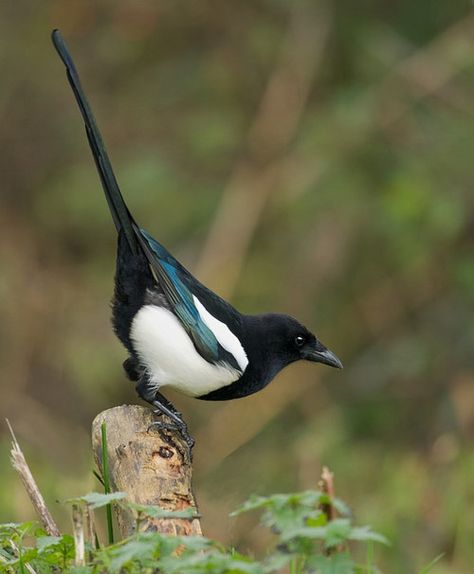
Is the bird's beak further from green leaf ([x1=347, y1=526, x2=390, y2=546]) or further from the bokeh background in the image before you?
green leaf ([x1=347, y1=526, x2=390, y2=546])

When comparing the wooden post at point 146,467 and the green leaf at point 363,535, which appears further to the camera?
the wooden post at point 146,467

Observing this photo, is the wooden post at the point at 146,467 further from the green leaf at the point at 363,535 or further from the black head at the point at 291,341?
the black head at the point at 291,341

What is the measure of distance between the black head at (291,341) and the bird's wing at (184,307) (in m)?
0.25

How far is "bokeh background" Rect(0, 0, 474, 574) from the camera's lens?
588 centimetres

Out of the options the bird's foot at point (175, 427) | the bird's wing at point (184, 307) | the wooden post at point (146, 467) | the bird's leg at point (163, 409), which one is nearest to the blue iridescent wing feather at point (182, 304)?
the bird's wing at point (184, 307)

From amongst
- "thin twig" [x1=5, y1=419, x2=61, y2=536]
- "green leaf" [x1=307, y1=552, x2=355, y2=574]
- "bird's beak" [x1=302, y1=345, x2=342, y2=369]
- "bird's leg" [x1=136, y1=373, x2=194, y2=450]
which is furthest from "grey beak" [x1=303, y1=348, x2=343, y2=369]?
"green leaf" [x1=307, y1=552, x2=355, y2=574]

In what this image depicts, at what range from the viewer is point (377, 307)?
6.51 m

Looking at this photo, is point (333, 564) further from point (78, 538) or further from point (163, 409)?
point (163, 409)

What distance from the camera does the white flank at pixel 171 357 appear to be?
3.26m

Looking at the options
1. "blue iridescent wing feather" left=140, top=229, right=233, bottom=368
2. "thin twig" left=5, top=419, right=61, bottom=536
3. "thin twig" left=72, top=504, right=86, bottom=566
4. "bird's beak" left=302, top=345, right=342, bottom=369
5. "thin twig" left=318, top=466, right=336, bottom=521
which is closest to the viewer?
"thin twig" left=318, top=466, right=336, bottom=521

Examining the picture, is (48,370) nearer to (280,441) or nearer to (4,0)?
(280,441)

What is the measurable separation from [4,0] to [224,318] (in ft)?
16.0

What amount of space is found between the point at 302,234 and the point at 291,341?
2.85 meters

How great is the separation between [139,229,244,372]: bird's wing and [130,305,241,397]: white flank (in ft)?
0.06
